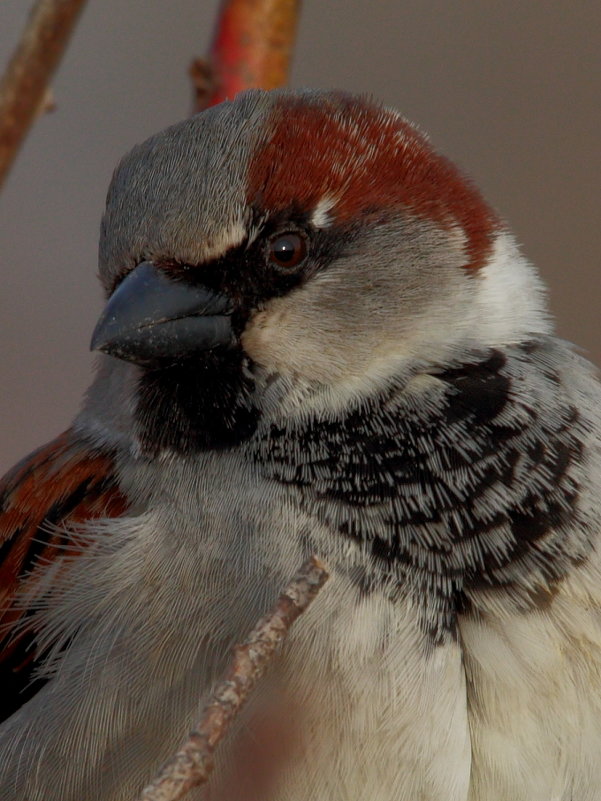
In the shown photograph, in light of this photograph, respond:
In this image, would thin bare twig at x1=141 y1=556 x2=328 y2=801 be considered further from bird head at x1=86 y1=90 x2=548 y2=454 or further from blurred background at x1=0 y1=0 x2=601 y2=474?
blurred background at x1=0 y1=0 x2=601 y2=474

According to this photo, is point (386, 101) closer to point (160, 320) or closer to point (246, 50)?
point (246, 50)

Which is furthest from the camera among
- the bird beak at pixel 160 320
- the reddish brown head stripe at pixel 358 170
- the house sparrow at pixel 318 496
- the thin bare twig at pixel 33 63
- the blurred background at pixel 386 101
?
the blurred background at pixel 386 101

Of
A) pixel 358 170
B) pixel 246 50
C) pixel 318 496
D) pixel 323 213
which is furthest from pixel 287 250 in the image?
pixel 246 50

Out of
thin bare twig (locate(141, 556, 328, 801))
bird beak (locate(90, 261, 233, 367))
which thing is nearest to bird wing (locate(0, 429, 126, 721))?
bird beak (locate(90, 261, 233, 367))

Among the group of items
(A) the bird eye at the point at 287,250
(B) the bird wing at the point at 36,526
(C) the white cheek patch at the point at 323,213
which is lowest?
(B) the bird wing at the point at 36,526

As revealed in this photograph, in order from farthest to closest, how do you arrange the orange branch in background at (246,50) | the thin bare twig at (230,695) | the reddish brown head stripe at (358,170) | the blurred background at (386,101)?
the blurred background at (386,101), the orange branch in background at (246,50), the reddish brown head stripe at (358,170), the thin bare twig at (230,695)

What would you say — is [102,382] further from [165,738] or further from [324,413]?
[165,738]

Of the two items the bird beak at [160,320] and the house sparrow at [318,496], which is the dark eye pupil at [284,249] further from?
the bird beak at [160,320]

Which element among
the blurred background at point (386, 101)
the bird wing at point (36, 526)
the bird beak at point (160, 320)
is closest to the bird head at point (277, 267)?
the bird beak at point (160, 320)
